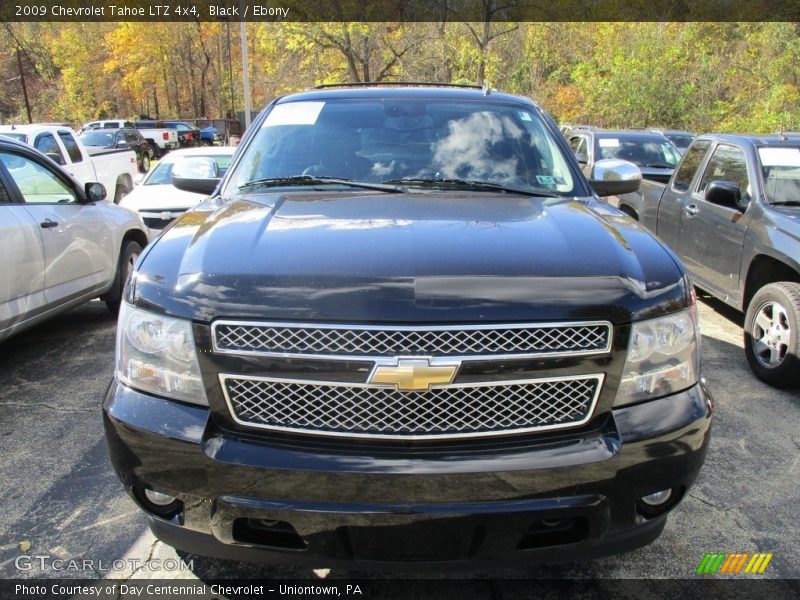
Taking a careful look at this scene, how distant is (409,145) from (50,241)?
131 inches

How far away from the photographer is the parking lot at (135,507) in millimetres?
2633

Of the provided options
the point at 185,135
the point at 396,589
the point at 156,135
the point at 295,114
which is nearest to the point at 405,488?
the point at 396,589

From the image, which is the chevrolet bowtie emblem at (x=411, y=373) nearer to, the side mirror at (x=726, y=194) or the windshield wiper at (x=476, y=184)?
the windshield wiper at (x=476, y=184)

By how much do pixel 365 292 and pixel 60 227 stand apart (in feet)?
14.0

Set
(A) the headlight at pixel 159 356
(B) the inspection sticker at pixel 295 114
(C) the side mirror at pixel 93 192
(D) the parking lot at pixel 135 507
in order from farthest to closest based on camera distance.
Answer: (C) the side mirror at pixel 93 192, (B) the inspection sticker at pixel 295 114, (D) the parking lot at pixel 135 507, (A) the headlight at pixel 159 356

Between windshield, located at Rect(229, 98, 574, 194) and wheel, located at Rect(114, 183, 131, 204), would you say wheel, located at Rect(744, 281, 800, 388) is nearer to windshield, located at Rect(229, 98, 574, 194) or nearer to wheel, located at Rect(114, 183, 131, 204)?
windshield, located at Rect(229, 98, 574, 194)

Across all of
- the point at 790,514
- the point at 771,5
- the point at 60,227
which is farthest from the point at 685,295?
the point at 771,5

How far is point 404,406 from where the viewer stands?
1.95 m

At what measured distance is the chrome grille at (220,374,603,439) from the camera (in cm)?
195

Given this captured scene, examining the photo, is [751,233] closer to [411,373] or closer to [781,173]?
[781,173]

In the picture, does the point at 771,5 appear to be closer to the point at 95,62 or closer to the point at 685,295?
the point at 685,295

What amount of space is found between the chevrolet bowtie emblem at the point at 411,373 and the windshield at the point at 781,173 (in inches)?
170

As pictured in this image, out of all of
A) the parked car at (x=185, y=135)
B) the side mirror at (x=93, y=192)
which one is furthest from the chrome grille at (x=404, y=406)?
the parked car at (x=185, y=135)

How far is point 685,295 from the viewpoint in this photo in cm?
216
